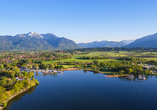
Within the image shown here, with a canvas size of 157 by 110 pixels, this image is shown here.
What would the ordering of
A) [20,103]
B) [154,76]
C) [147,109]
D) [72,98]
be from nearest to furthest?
[147,109] → [20,103] → [72,98] → [154,76]

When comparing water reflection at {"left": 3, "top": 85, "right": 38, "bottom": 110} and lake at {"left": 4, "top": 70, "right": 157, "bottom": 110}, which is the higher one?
water reflection at {"left": 3, "top": 85, "right": 38, "bottom": 110}

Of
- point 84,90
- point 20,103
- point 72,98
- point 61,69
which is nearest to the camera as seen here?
point 20,103

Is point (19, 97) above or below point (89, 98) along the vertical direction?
above

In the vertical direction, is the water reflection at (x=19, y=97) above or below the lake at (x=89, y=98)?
above

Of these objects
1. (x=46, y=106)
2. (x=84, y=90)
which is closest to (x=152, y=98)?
(x=84, y=90)

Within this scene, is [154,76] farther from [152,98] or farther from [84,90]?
[84,90]

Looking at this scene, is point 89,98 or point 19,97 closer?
point 89,98

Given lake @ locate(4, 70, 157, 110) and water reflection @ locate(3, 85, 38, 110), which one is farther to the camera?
water reflection @ locate(3, 85, 38, 110)

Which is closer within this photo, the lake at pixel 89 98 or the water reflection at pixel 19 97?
the lake at pixel 89 98

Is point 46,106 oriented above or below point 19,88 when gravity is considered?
below

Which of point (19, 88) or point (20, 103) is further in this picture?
point (19, 88)
